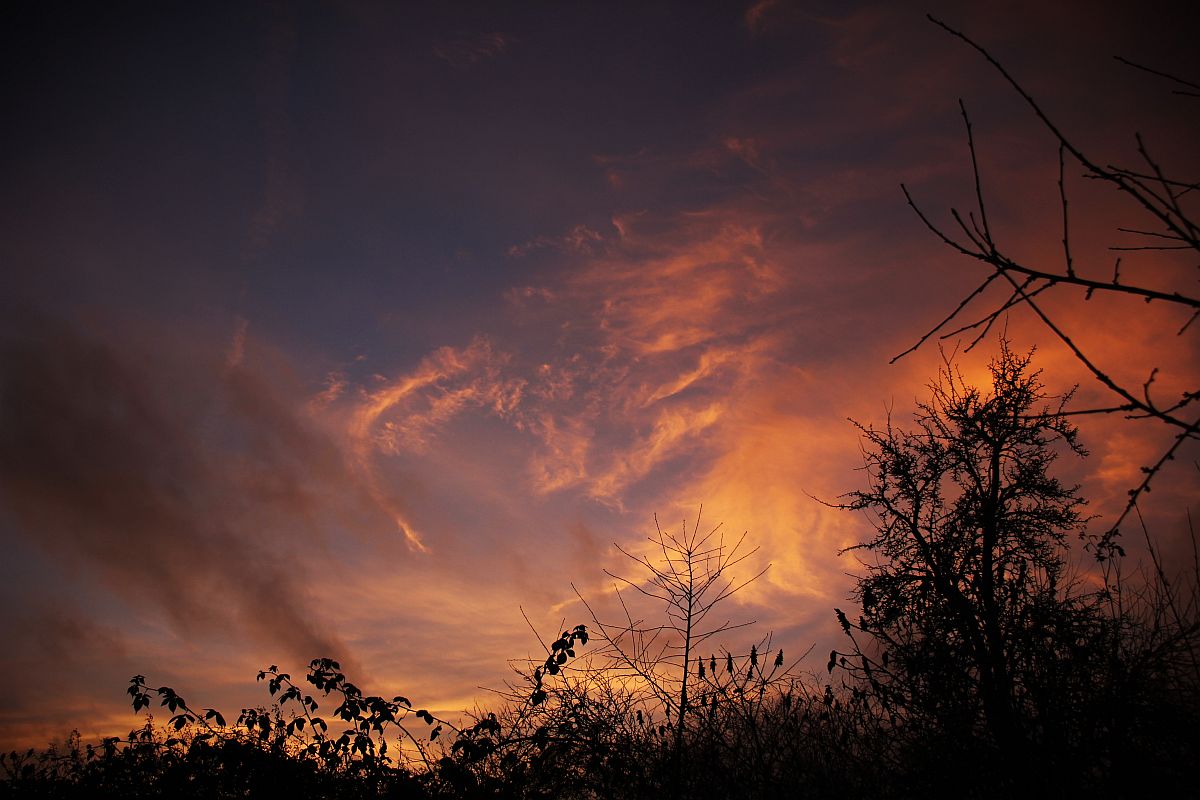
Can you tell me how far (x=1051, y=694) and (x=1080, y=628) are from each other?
1468 millimetres

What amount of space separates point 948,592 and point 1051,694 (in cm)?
144

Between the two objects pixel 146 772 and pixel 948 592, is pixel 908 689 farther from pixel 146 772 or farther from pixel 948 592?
pixel 146 772

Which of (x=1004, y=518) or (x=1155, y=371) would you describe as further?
(x=1004, y=518)

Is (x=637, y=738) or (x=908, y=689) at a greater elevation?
(x=908, y=689)

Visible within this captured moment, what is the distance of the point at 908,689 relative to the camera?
23.2 ft

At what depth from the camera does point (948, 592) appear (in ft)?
26.7

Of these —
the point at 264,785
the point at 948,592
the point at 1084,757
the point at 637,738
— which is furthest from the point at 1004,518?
the point at 264,785

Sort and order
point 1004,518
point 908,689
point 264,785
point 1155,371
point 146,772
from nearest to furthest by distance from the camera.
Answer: point 1155,371 → point 908,689 → point 264,785 → point 146,772 → point 1004,518

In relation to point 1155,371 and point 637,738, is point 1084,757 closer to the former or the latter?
point 637,738

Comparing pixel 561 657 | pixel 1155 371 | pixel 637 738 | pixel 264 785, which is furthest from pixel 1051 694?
pixel 264 785

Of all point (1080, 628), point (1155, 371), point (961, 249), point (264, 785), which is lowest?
point (264, 785)

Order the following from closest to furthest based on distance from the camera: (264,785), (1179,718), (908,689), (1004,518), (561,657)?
1. (1179,718)
2. (908,689)
3. (561,657)
4. (264,785)
5. (1004,518)

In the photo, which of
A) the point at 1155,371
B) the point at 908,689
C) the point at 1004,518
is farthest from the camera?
the point at 1004,518

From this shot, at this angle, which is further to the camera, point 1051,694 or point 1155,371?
point 1051,694
